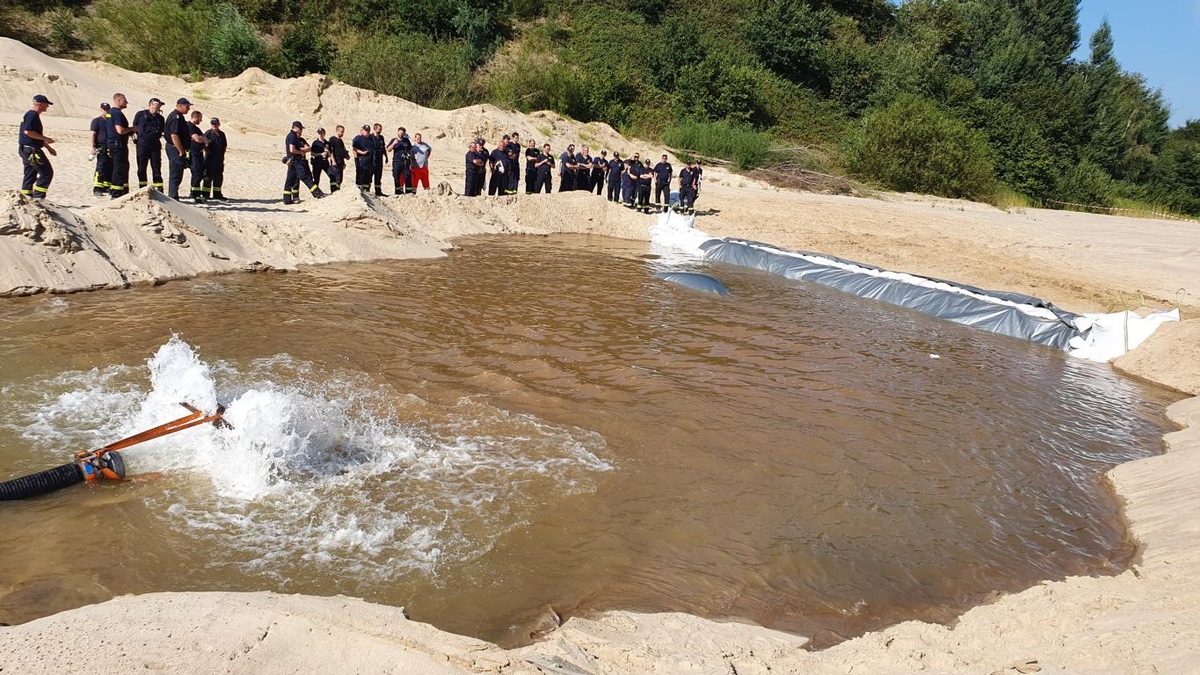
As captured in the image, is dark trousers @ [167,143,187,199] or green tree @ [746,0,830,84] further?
green tree @ [746,0,830,84]

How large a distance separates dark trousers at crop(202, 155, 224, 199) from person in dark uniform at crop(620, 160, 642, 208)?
9.46 metres

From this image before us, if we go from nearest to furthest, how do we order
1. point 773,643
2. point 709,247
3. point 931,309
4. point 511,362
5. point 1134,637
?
point 1134,637, point 773,643, point 511,362, point 931,309, point 709,247

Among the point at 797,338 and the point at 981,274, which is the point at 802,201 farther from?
the point at 797,338

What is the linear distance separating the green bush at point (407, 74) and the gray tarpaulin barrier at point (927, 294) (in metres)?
16.4

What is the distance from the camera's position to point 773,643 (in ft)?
11.7

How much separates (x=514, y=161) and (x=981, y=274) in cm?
1054

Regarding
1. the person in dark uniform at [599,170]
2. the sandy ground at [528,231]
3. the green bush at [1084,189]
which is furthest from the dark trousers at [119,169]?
the green bush at [1084,189]

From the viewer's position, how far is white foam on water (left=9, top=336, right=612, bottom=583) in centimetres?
426

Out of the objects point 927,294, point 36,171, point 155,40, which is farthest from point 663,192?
point 155,40

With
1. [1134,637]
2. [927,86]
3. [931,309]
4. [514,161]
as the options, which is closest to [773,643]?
[1134,637]

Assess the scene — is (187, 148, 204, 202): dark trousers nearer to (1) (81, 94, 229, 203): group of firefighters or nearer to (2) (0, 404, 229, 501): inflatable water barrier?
(1) (81, 94, 229, 203): group of firefighters

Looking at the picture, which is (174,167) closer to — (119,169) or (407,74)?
(119,169)

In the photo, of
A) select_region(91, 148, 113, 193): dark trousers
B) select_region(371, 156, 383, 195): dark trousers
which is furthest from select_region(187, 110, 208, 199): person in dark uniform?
select_region(371, 156, 383, 195): dark trousers

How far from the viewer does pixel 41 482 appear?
440 cm
